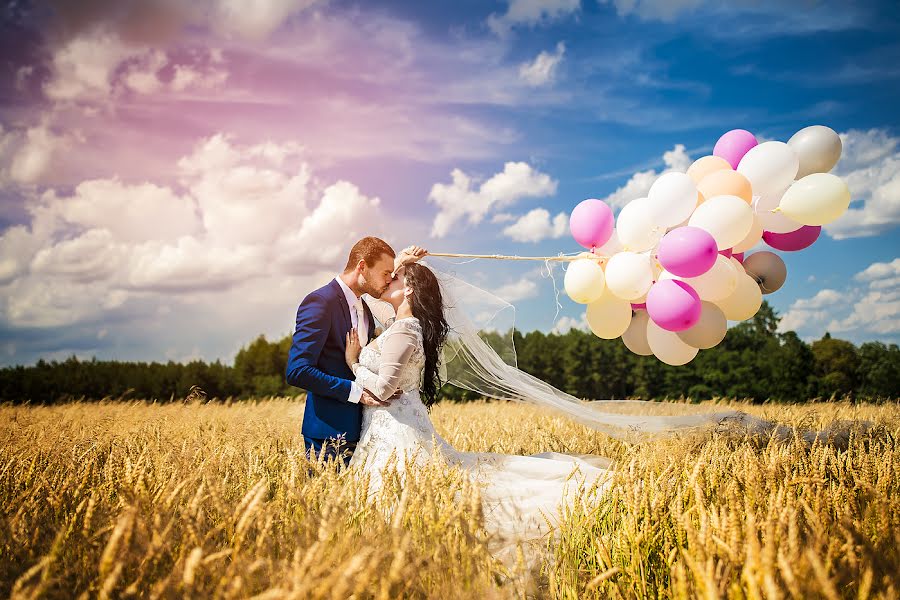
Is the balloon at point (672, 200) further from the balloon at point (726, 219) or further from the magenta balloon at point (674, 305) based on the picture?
the magenta balloon at point (674, 305)

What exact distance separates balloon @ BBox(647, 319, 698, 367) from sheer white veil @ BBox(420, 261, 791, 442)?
48.1 inches

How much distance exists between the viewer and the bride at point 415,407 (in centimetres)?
452

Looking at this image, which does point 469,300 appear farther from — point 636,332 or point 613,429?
point 613,429

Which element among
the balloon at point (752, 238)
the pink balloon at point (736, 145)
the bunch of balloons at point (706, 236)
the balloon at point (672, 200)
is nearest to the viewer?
the bunch of balloons at point (706, 236)

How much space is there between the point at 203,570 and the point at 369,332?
3450mm

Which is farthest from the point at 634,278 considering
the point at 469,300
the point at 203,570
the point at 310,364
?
the point at 203,570

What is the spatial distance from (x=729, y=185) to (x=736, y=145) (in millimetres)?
830

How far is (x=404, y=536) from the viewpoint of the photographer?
2117 millimetres

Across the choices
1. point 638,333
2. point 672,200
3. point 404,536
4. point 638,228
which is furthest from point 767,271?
point 404,536

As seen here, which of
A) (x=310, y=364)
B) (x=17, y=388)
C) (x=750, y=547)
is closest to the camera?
(x=750, y=547)

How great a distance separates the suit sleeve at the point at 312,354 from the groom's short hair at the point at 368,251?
0.51m

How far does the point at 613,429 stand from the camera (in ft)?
22.6

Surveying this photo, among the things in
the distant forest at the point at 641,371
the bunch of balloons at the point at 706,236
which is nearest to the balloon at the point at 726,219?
the bunch of balloons at the point at 706,236

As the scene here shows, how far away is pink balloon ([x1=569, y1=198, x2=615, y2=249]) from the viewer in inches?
219
